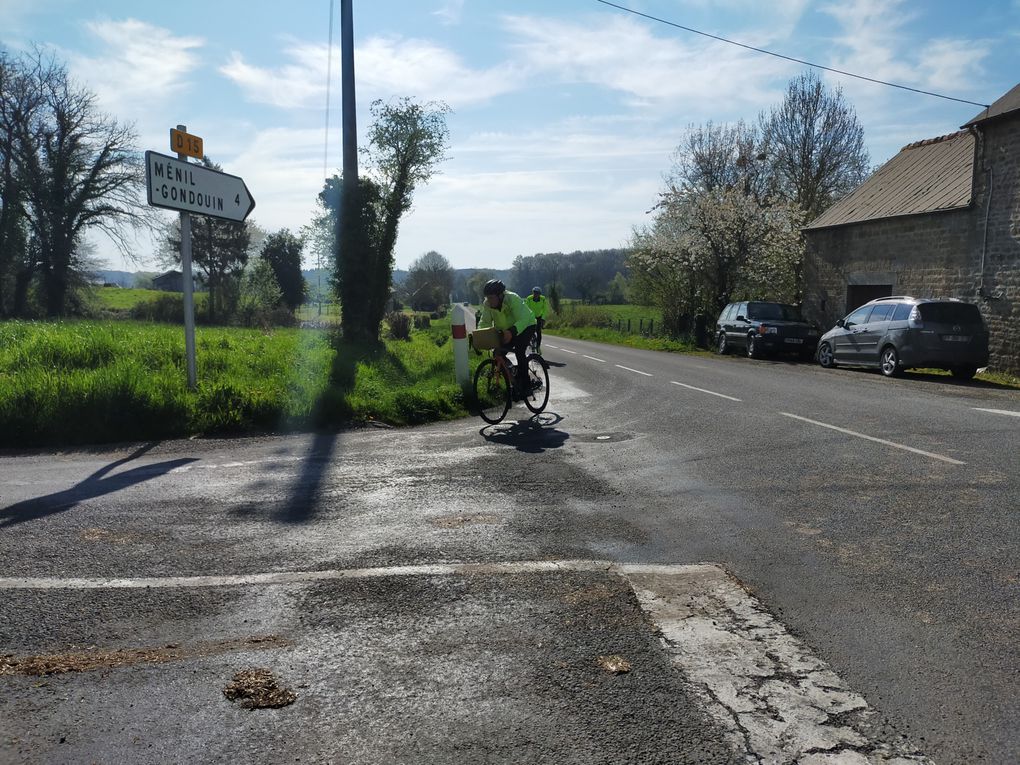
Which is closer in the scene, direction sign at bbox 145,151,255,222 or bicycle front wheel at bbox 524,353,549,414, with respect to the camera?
direction sign at bbox 145,151,255,222

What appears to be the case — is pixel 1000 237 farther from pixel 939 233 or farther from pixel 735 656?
pixel 735 656

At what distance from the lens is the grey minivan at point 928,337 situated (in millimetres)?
15641

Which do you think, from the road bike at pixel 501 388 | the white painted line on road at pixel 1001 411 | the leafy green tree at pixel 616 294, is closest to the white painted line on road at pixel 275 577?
the road bike at pixel 501 388

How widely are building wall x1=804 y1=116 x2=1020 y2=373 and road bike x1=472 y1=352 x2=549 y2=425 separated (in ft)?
44.5

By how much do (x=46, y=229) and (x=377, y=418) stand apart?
40.5m

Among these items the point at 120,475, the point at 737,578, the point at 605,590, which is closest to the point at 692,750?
the point at 605,590

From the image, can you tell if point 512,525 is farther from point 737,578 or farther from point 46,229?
point 46,229

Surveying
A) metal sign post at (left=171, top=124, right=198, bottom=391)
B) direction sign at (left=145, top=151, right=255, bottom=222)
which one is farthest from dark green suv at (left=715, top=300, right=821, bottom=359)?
metal sign post at (left=171, top=124, right=198, bottom=391)

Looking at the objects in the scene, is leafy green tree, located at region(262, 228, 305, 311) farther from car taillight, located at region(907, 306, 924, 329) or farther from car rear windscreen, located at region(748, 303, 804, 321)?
car taillight, located at region(907, 306, 924, 329)

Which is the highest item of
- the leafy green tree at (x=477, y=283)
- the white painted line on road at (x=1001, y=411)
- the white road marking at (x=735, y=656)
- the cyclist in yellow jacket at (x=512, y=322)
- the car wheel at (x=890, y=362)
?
the leafy green tree at (x=477, y=283)

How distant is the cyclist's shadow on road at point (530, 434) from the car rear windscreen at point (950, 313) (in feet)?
34.8

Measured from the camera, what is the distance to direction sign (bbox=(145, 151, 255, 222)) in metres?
8.65

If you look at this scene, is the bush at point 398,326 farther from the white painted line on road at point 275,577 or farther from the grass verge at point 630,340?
the white painted line on road at point 275,577

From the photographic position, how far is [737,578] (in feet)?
12.4
